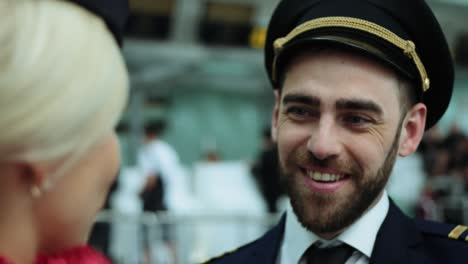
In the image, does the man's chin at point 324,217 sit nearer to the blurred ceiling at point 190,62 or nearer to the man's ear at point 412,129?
the man's ear at point 412,129

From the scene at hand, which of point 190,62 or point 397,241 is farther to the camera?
point 190,62

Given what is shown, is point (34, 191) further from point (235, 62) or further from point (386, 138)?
point (235, 62)

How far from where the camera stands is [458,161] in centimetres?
1023

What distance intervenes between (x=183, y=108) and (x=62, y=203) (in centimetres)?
1182

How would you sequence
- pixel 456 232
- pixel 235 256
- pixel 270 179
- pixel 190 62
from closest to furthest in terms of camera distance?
1. pixel 456 232
2. pixel 235 256
3. pixel 270 179
4. pixel 190 62

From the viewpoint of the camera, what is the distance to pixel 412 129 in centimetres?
240

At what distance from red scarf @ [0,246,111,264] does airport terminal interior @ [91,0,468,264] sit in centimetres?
715

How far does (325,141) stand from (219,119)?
37.5 feet

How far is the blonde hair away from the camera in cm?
140

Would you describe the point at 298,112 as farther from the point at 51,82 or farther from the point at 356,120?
the point at 51,82

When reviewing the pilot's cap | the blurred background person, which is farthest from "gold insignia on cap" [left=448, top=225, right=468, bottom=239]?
the blurred background person

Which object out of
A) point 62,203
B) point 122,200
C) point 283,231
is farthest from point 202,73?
point 62,203

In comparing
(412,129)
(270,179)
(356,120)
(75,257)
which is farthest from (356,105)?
(270,179)

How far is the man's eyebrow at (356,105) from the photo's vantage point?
7.29 ft
